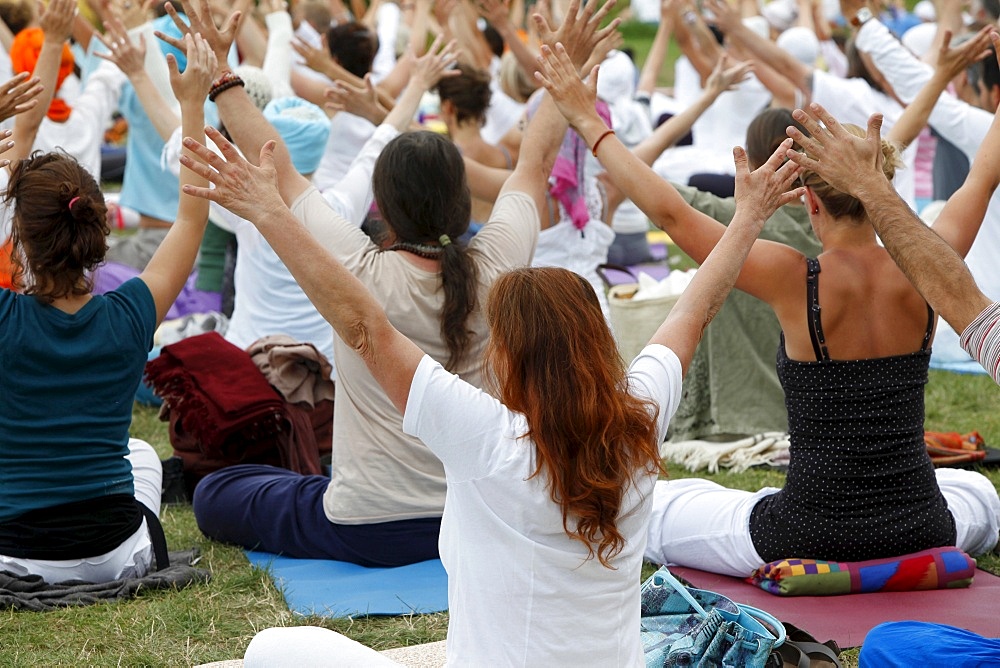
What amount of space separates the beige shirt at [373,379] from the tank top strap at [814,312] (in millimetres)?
875

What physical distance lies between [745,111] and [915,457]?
7.00 metres

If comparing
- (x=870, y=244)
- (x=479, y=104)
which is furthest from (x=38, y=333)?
(x=479, y=104)

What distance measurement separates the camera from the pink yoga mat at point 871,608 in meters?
3.28

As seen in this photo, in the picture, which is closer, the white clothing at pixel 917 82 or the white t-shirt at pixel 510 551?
the white t-shirt at pixel 510 551

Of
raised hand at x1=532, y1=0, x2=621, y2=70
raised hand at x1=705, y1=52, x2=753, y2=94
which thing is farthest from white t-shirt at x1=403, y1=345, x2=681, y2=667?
raised hand at x1=705, y1=52, x2=753, y2=94

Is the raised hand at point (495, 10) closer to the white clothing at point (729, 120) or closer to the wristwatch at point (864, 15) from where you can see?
the wristwatch at point (864, 15)

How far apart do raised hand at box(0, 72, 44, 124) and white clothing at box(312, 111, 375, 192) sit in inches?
143

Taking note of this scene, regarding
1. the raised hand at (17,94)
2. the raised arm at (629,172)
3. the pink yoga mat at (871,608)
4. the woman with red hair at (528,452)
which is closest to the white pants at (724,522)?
the pink yoga mat at (871,608)

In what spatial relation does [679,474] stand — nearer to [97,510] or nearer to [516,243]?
[516,243]

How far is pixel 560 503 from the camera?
2.14 metres

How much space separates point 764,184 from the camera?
2643 millimetres

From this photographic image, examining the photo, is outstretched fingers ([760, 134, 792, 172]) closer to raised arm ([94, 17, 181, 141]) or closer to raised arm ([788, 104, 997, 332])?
raised arm ([788, 104, 997, 332])

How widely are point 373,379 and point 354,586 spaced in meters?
0.64

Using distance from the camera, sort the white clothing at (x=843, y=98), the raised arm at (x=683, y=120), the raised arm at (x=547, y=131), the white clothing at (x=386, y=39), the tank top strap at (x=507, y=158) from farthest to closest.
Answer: the white clothing at (x=386, y=39) < the tank top strap at (x=507, y=158) < the white clothing at (x=843, y=98) < the raised arm at (x=683, y=120) < the raised arm at (x=547, y=131)
